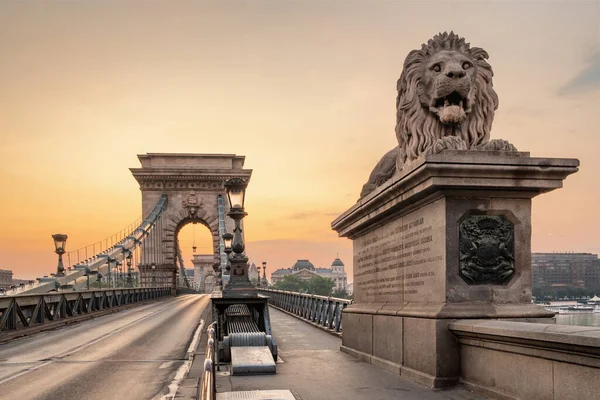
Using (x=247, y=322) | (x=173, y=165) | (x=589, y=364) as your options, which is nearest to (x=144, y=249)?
(x=173, y=165)

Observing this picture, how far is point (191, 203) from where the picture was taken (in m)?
82.9

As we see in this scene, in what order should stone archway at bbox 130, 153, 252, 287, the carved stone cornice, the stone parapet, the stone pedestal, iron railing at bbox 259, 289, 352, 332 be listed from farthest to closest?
the carved stone cornice, stone archway at bbox 130, 153, 252, 287, iron railing at bbox 259, 289, 352, 332, the stone pedestal, the stone parapet

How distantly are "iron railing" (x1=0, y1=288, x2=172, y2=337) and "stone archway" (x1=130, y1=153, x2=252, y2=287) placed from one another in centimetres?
4234

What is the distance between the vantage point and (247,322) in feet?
47.5

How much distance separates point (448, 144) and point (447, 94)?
899mm

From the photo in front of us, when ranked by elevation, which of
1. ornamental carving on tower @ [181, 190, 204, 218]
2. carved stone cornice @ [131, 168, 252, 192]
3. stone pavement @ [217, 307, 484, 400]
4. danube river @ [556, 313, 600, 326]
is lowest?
stone pavement @ [217, 307, 484, 400]

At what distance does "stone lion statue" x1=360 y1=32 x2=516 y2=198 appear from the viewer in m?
8.62

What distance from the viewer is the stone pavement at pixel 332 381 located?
296 inches

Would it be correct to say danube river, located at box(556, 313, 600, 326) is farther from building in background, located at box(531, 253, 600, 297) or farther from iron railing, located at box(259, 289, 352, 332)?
building in background, located at box(531, 253, 600, 297)

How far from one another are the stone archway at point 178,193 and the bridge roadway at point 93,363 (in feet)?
→ 192

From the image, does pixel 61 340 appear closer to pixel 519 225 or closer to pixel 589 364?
pixel 519 225

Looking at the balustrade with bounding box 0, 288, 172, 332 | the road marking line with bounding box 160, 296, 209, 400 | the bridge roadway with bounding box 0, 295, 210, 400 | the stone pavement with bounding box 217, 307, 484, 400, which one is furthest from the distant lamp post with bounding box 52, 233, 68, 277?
the stone pavement with bounding box 217, 307, 484, 400

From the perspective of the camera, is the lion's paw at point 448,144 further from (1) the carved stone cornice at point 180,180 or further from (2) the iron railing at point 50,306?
(1) the carved stone cornice at point 180,180

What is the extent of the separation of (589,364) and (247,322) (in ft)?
33.4
